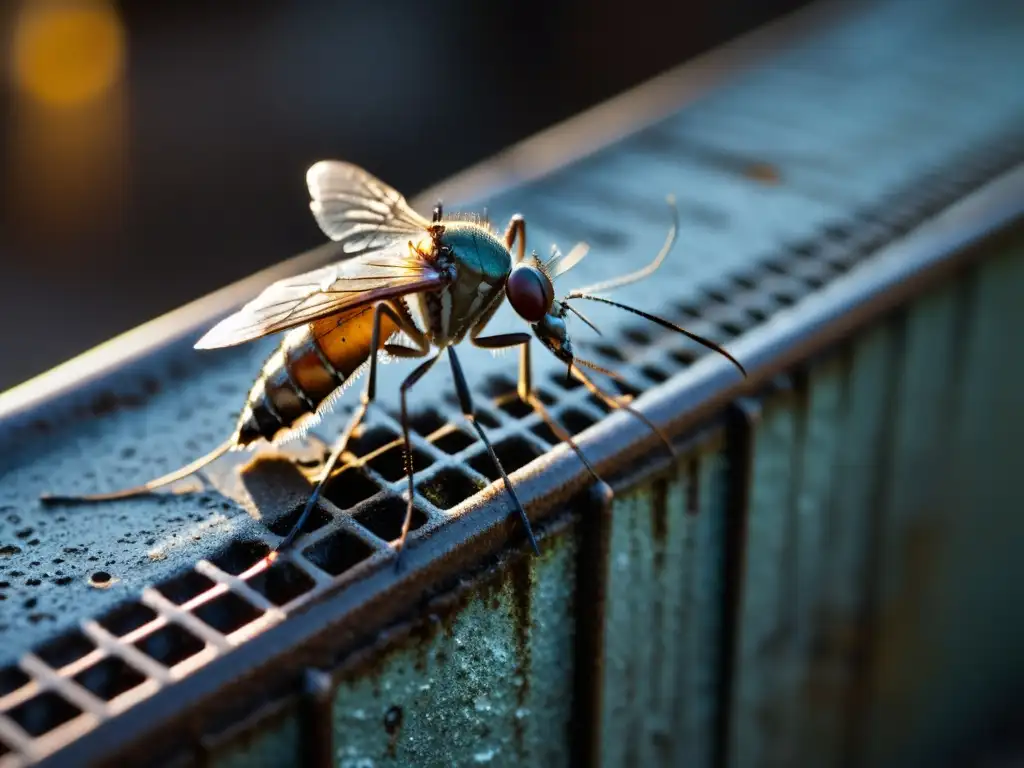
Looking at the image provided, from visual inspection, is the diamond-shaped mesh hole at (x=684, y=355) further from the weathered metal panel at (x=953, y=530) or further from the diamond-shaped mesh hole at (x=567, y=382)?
the weathered metal panel at (x=953, y=530)

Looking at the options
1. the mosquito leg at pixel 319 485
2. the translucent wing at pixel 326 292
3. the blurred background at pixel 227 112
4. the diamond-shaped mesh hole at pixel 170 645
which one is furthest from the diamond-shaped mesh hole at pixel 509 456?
the blurred background at pixel 227 112

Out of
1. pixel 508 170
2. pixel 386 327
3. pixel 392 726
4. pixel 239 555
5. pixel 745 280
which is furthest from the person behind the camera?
pixel 508 170

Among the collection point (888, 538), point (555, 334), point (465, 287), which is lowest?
point (888, 538)

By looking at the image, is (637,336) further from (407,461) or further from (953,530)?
(953,530)

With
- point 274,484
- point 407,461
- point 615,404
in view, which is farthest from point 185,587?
point 615,404

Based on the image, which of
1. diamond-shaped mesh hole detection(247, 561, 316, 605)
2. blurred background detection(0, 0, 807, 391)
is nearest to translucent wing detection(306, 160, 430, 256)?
diamond-shaped mesh hole detection(247, 561, 316, 605)

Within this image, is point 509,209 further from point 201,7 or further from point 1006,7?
point 201,7

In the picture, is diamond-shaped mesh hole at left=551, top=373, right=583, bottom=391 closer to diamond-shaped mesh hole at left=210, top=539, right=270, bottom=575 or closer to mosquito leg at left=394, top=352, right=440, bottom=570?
mosquito leg at left=394, top=352, right=440, bottom=570
